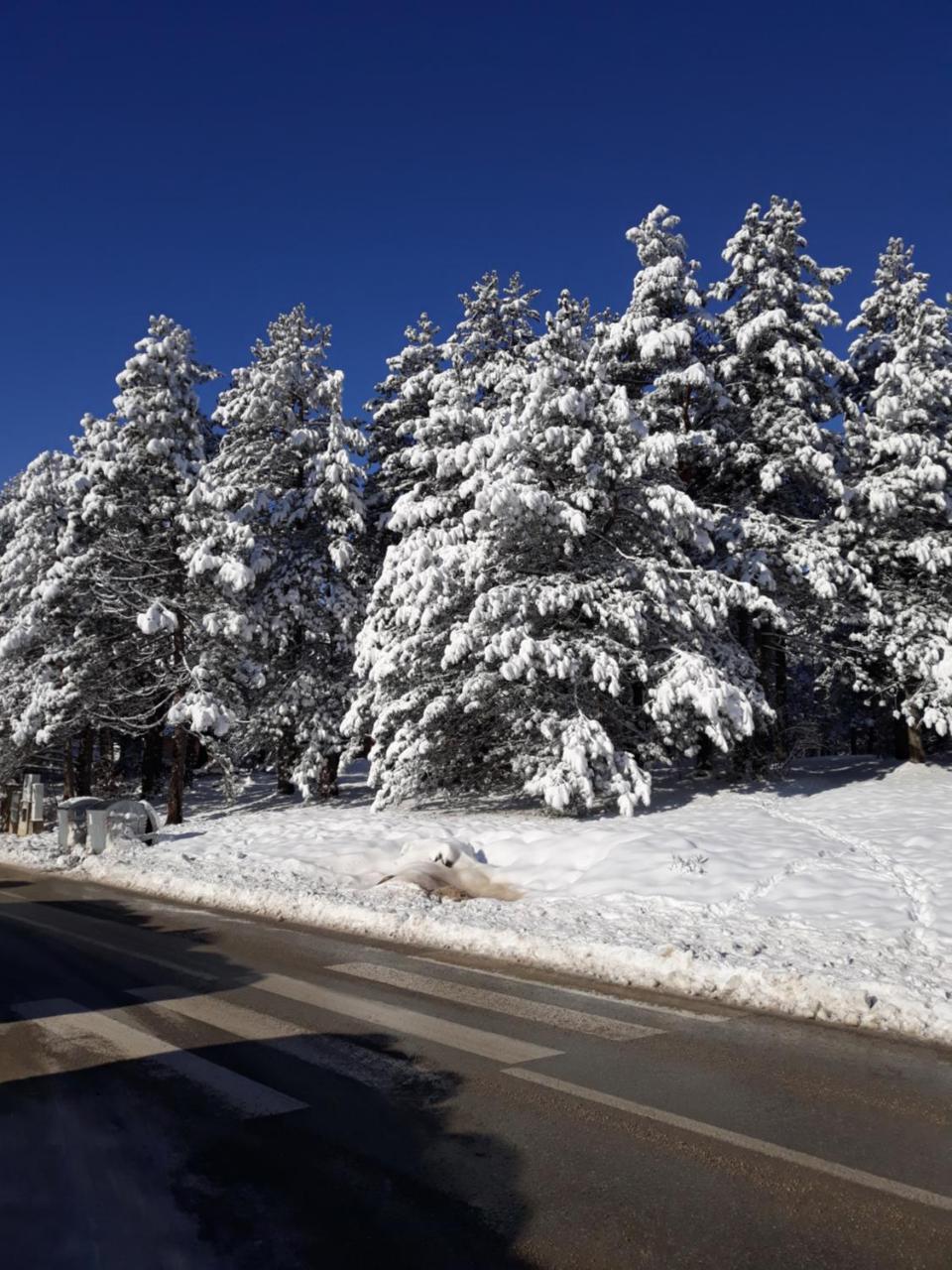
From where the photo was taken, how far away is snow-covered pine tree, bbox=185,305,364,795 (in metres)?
21.7

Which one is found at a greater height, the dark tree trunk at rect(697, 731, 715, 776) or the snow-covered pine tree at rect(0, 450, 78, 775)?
the snow-covered pine tree at rect(0, 450, 78, 775)

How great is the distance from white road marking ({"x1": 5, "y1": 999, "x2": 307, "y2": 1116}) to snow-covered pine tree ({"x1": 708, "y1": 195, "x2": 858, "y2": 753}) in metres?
17.3

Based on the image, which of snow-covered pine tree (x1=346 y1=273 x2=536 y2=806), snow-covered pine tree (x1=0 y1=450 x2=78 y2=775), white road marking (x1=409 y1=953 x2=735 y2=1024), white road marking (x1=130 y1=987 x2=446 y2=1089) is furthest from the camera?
snow-covered pine tree (x1=0 y1=450 x2=78 y2=775)

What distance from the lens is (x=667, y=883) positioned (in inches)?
449

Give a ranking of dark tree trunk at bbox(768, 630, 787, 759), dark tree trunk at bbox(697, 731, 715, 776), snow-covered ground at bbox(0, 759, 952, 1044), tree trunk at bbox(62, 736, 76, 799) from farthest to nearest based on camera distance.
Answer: tree trunk at bbox(62, 736, 76, 799) < dark tree trunk at bbox(697, 731, 715, 776) < dark tree trunk at bbox(768, 630, 787, 759) < snow-covered ground at bbox(0, 759, 952, 1044)

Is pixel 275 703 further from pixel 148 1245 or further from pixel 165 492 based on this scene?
pixel 148 1245

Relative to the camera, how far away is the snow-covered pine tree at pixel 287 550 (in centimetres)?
2169

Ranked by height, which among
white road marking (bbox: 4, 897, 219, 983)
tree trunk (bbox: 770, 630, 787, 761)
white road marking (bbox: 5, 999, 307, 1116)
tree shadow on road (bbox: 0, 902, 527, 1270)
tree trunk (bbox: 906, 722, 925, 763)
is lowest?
white road marking (bbox: 4, 897, 219, 983)

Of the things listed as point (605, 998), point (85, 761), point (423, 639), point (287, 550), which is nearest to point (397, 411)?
point (287, 550)

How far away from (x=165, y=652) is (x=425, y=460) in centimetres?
856

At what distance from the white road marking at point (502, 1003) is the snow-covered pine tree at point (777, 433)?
49.4ft

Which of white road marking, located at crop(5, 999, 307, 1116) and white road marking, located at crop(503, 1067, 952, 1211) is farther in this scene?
white road marking, located at crop(5, 999, 307, 1116)

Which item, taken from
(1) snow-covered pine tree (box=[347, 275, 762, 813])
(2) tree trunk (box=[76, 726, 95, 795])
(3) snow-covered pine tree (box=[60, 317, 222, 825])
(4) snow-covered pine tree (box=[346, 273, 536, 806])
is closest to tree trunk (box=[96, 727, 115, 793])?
(2) tree trunk (box=[76, 726, 95, 795])

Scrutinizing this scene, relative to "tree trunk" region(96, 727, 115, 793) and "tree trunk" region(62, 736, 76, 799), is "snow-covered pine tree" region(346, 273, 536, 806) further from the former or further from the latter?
"tree trunk" region(96, 727, 115, 793)
